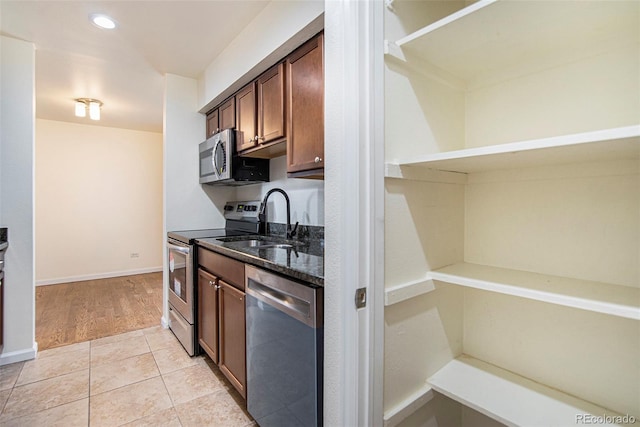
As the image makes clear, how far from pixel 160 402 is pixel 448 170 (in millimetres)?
2005

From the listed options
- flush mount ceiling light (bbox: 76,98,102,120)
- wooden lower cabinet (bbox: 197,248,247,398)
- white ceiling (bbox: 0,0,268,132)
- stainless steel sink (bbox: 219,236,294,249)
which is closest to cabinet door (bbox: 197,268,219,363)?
wooden lower cabinet (bbox: 197,248,247,398)

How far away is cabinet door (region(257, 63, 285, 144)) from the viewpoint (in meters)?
2.01

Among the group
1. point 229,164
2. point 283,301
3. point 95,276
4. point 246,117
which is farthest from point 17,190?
point 95,276

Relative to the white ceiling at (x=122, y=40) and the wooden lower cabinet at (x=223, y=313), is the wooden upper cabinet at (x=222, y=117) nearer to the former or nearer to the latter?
the white ceiling at (x=122, y=40)

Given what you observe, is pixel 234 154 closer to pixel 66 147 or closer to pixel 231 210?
pixel 231 210

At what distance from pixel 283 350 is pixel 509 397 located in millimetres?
825

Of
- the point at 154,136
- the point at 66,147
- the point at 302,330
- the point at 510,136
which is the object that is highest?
the point at 154,136

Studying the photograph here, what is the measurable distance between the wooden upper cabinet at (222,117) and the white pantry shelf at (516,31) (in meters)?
1.95

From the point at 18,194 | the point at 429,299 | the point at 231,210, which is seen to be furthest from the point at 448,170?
the point at 18,194

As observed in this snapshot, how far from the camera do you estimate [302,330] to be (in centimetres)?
120

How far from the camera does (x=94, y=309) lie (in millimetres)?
3432

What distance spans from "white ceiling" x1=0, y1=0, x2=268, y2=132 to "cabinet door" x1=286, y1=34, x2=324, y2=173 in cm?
51

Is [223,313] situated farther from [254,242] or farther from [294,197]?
[294,197]

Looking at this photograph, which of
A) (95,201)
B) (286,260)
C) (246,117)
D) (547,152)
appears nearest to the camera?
(547,152)
